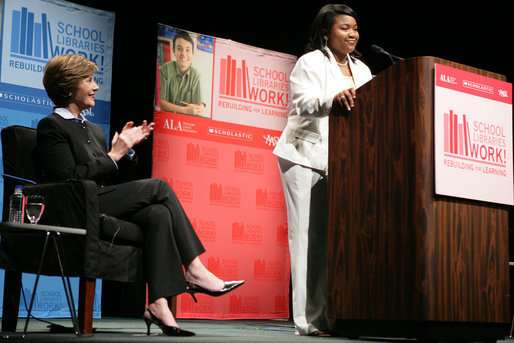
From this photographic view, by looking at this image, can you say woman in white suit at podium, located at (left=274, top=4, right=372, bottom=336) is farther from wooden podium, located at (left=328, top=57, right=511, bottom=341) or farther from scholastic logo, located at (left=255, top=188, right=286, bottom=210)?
scholastic logo, located at (left=255, top=188, right=286, bottom=210)

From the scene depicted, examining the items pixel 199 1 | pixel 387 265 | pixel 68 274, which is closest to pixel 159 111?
pixel 199 1

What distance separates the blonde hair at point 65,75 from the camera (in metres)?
2.84

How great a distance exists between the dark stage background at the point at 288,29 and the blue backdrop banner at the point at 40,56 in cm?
29

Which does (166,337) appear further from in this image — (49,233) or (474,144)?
(474,144)

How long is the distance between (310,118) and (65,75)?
1070 mm

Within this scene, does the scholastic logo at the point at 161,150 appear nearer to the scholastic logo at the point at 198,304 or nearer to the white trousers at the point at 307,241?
the scholastic logo at the point at 198,304

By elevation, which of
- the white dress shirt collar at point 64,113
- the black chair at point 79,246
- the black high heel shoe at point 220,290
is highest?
the white dress shirt collar at point 64,113

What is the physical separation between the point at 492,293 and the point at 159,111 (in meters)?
2.96

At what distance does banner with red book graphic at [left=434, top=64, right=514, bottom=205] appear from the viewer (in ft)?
7.14

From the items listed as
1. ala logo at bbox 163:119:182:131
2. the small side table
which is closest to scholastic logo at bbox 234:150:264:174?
ala logo at bbox 163:119:182:131

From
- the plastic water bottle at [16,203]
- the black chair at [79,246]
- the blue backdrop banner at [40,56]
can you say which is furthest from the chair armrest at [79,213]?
the blue backdrop banner at [40,56]

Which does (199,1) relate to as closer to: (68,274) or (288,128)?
(288,128)

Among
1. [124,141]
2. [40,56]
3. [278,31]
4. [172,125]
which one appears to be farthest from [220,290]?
[278,31]

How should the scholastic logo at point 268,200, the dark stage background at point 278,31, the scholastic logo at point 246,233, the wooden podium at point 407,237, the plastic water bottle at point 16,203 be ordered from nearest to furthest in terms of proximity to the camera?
the wooden podium at point 407,237 → the plastic water bottle at point 16,203 → the dark stage background at point 278,31 → the scholastic logo at point 246,233 → the scholastic logo at point 268,200
